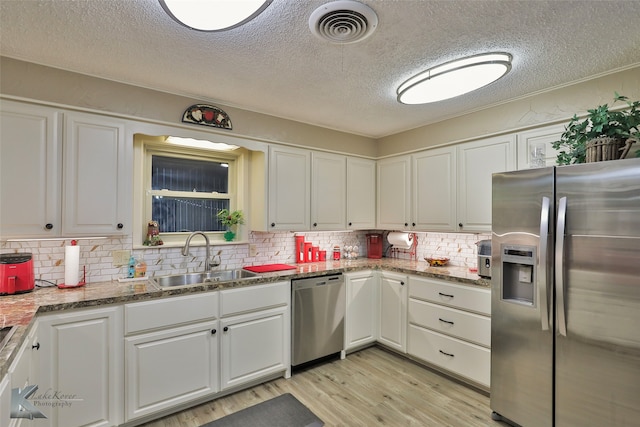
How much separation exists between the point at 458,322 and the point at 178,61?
117 inches

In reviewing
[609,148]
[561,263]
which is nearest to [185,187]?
[561,263]

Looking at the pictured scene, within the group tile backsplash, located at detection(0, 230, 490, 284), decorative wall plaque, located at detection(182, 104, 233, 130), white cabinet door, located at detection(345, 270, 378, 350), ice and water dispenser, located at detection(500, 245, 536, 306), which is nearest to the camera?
ice and water dispenser, located at detection(500, 245, 536, 306)

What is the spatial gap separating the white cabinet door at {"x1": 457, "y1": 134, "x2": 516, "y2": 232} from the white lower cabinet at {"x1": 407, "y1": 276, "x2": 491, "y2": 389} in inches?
25.9

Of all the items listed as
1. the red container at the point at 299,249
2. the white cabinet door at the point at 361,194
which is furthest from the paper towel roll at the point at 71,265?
the white cabinet door at the point at 361,194

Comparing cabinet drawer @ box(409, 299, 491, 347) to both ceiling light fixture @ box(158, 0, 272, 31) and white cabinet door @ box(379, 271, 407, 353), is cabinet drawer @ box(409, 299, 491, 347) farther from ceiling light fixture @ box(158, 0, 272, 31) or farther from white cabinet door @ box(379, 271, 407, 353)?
ceiling light fixture @ box(158, 0, 272, 31)

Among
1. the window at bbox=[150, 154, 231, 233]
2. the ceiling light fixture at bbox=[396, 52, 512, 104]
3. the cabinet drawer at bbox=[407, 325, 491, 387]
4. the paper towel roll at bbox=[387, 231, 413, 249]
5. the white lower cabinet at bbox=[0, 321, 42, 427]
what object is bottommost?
the cabinet drawer at bbox=[407, 325, 491, 387]

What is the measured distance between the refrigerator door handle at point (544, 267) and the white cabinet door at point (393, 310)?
132cm

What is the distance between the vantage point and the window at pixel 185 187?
9.59ft

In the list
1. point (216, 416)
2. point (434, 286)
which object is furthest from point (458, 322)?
point (216, 416)

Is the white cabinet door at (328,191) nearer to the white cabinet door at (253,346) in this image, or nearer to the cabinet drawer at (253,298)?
the cabinet drawer at (253,298)

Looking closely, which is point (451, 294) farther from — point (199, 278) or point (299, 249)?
point (199, 278)

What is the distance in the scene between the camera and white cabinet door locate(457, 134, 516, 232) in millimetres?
2861

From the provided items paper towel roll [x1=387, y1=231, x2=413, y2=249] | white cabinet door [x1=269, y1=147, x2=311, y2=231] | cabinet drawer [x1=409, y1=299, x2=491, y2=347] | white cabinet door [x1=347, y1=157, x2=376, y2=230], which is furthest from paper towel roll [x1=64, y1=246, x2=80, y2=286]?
paper towel roll [x1=387, y1=231, x2=413, y2=249]

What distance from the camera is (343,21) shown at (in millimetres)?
1697
